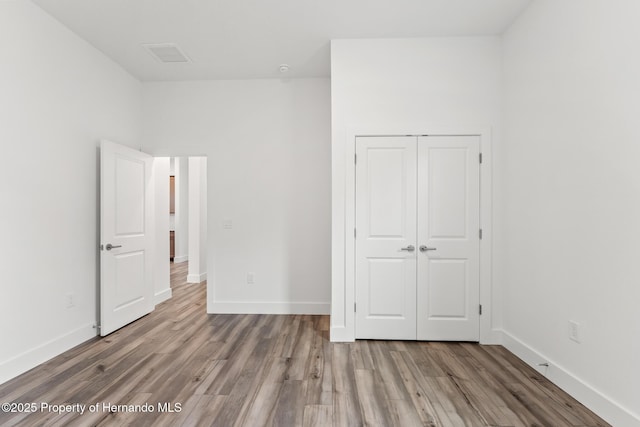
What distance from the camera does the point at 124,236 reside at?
3.47 meters

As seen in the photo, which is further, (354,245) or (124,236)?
(124,236)

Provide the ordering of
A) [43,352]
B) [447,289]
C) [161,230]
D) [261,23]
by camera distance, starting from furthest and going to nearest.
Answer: [161,230]
[447,289]
[261,23]
[43,352]

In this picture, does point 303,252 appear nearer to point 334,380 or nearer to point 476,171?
point 334,380

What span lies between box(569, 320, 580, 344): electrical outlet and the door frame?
85 cm

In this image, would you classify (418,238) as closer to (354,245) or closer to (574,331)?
(354,245)

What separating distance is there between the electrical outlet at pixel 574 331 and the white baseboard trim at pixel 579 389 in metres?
0.25

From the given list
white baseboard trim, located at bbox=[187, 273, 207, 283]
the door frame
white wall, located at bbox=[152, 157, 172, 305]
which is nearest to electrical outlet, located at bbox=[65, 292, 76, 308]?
white wall, located at bbox=[152, 157, 172, 305]

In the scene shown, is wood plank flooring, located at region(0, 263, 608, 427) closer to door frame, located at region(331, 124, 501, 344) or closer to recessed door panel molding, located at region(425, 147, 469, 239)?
door frame, located at region(331, 124, 501, 344)

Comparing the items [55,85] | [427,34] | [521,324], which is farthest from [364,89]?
[55,85]

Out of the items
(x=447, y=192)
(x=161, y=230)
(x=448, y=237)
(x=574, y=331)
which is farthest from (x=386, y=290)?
(x=161, y=230)

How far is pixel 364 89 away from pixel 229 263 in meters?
2.67

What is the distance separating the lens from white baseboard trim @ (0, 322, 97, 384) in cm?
229

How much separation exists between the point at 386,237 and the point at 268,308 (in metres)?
1.87

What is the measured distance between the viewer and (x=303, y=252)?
3908mm
